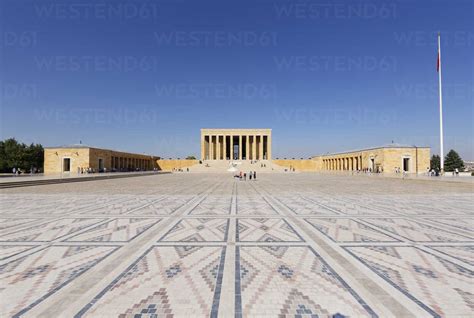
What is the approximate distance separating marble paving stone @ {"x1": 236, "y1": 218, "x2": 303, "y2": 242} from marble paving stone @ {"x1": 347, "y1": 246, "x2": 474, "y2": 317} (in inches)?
48.2

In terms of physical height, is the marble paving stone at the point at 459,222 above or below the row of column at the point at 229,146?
below

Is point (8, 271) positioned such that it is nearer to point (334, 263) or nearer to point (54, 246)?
point (54, 246)

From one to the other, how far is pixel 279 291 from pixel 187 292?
1068mm

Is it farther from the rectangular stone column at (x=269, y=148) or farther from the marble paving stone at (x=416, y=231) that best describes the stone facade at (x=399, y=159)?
the marble paving stone at (x=416, y=231)

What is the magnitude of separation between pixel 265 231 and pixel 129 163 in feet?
190

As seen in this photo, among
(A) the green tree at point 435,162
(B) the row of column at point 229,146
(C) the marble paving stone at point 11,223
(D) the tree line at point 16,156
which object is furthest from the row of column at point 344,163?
(D) the tree line at point 16,156

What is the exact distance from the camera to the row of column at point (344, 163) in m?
52.2

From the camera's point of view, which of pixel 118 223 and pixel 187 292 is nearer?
pixel 187 292

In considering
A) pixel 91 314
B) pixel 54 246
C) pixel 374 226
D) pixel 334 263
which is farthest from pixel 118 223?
pixel 374 226

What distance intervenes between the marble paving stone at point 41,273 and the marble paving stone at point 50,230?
94 cm

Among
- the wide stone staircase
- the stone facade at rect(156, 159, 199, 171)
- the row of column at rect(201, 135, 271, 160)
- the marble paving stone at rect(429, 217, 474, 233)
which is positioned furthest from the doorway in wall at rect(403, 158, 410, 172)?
the stone facade at rect(156, 159, 199, 171)

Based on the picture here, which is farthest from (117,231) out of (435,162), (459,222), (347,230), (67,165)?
(435,162)

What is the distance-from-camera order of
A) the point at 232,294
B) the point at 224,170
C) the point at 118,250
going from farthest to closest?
1. the point at 224,170
2. the point at 118,250
3. the point at 232,294

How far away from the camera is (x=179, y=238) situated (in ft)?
16.0
